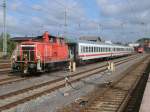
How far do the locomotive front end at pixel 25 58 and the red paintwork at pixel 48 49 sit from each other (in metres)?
0.18

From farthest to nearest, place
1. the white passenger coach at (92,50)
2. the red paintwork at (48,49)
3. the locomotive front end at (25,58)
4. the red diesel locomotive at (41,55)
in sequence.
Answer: the white passenger coach at (92,50)
the red paintwork at (48,49)
the red diesel locomotive at (41,55)
the locomotive front end at (25,58)

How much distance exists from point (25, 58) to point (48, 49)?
7.03 ft

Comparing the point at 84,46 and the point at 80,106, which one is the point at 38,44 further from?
the point at 84,46

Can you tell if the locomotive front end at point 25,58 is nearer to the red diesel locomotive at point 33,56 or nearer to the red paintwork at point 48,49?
the red diesel locomotive at point 33,56

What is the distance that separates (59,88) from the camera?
18.2 meters

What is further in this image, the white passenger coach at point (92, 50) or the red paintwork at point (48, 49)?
the white passenger coach at point (92, 50)

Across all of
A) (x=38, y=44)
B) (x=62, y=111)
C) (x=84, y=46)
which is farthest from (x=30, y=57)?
(x=84, y=46)

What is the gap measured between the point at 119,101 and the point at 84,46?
27.7m

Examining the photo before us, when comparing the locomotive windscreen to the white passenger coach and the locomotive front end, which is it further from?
the white passenger coach

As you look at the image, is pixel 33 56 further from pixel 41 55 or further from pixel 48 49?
pixel 48 49

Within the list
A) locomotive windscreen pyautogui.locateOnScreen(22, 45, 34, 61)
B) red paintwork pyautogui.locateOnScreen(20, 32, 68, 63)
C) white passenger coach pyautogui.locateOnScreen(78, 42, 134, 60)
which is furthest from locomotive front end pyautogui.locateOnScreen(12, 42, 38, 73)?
white passenger coach pyautogui.locateOnScreen(78, 42, 134, 60)

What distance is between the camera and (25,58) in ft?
83.0

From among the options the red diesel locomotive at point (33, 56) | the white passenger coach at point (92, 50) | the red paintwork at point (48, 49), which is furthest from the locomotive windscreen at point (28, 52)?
the white passenger coach at point (92, 50)

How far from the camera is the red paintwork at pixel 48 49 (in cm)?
2520
